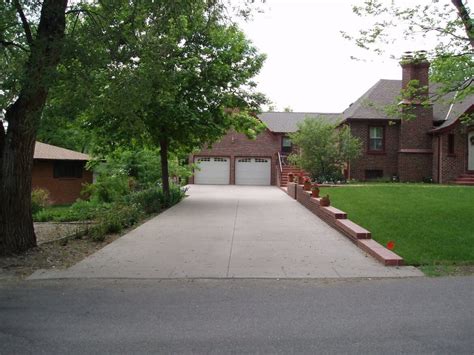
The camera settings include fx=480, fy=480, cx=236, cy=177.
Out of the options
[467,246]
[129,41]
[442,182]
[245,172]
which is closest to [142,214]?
[129,41]

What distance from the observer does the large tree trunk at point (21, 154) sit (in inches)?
343

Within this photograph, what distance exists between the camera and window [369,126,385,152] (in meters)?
27.5

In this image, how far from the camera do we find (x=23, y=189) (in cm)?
923

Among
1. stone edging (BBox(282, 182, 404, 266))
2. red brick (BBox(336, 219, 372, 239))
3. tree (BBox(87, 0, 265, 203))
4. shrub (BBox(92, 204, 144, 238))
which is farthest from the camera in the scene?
tree (BBox(87, 0, 265, 203))

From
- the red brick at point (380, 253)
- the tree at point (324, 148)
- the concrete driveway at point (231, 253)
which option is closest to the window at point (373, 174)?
the tree at point (324, 148)

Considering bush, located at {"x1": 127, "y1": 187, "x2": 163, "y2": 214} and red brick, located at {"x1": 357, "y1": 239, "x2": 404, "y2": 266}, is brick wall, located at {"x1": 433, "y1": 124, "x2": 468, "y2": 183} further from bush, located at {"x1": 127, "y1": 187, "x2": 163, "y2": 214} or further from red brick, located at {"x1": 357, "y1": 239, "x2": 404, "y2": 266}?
red brick, located at {"x1": 357, "y1": 239, "x2": 404, "y2": 266}

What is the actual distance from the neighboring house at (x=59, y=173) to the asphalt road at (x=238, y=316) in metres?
21.3

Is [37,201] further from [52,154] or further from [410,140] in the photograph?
[410,140]

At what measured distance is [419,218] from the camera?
487 inches

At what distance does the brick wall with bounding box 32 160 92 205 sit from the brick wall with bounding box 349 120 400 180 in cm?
1612

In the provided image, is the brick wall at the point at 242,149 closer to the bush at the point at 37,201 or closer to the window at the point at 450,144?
the window at the point at 450,144

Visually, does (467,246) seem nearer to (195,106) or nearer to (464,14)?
(464,14)

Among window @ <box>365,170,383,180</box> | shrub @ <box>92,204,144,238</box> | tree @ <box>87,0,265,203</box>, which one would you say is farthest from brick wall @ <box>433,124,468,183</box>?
shrub @ <box>92,204,144,238</box>

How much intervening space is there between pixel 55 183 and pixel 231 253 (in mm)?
21041
